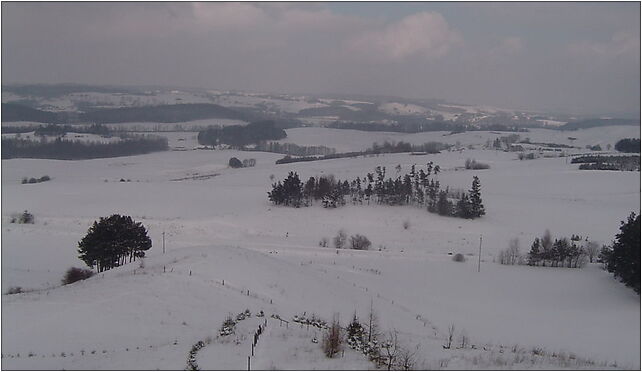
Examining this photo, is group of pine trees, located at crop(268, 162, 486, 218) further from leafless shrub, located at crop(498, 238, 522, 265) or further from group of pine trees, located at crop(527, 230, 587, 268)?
group of pine trees, located at crop(527, 230, 587, 268)

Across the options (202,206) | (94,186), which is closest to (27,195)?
(94,186)

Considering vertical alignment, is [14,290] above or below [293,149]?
below

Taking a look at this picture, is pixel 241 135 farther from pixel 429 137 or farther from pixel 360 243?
pixel 360 243

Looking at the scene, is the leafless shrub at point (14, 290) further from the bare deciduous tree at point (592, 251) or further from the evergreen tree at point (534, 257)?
the bare deciduous tree at point (592, 251)

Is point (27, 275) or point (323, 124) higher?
point (323, 124)

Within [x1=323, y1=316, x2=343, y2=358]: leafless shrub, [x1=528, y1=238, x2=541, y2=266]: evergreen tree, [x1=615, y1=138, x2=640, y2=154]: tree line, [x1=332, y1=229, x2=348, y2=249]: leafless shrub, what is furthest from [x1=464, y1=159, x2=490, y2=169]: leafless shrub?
[x1=323, y1=316, x2=343, y2=358]: leafless shrub

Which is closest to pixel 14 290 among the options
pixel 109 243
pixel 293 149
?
pixel 109 243

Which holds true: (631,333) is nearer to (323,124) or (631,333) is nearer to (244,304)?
(244,304)
